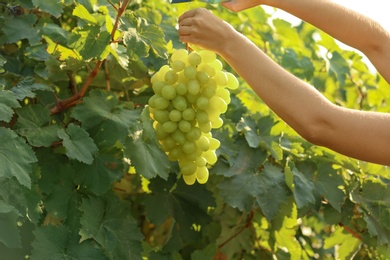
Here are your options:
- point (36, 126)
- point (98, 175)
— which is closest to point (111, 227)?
point (98, 175)

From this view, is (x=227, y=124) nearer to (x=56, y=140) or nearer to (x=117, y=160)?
(x=117, y=160)

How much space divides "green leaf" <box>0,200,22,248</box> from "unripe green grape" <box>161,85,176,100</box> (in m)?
0.34

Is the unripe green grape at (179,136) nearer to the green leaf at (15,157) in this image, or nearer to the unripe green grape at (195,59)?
the unripe green grape at (195,59)

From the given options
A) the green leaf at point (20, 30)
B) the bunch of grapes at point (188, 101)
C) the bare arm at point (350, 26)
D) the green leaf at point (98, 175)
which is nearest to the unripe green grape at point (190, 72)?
the bunch of grapes at point (188, 101)

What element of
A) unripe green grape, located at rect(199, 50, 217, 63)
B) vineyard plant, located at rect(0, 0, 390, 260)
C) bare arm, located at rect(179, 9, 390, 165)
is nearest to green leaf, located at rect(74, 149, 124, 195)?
vineyard plant, located at rect(0, 0, 390, 260)

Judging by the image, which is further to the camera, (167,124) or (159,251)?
(159,251)

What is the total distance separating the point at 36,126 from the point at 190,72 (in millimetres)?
391

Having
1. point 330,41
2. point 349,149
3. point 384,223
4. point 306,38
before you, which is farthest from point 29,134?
point 306,38

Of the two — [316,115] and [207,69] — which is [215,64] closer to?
[207,69]

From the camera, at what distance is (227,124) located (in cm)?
183

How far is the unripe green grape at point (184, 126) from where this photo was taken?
4.52 ft

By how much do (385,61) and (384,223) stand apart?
2.11 ft

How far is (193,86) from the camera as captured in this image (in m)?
1.37

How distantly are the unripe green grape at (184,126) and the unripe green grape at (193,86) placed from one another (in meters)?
0.06
